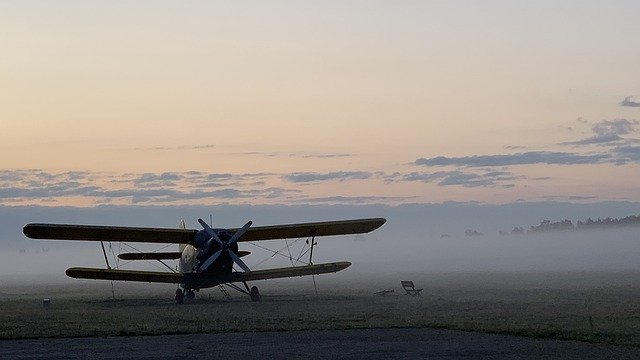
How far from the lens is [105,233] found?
1387 inches

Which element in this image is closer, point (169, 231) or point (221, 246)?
point (221, 246)

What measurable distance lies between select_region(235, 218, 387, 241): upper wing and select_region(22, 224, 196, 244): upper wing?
2340 millimetres

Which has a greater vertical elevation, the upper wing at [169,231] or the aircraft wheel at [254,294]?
the upper wing at [169,231]

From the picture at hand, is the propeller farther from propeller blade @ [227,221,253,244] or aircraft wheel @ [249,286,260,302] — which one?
aircraft wheel @ [249,286,260,302]

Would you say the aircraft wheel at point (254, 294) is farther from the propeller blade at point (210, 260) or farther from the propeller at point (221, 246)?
the propeller blade at point (210, 260)

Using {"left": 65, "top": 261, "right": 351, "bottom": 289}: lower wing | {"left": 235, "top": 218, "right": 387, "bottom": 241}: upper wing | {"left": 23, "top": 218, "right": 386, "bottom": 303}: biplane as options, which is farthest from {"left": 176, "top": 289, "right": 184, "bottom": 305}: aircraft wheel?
{"left": 235, "top": 218, "right": 387, "bottom": 241}: upper wing

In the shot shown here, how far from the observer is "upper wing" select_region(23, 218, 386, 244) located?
33969mm

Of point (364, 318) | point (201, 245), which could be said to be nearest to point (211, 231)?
point (201, 245)

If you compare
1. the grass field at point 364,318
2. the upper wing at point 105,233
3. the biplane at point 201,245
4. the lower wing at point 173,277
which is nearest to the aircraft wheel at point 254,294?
the biplane at point 201,245

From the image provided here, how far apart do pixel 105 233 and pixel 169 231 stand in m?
2.51

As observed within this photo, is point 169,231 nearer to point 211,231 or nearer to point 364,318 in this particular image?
point 211,231

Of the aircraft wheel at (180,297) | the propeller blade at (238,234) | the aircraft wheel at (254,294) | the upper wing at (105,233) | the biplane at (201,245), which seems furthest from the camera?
the aircraft wheel at (254,294)

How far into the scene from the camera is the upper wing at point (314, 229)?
37625 millimetres

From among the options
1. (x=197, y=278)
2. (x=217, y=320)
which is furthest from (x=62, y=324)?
(x=197, y=278)
